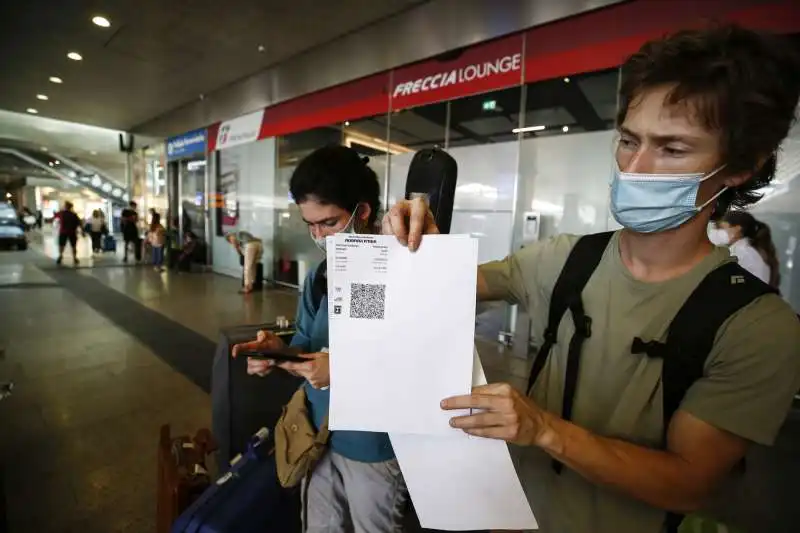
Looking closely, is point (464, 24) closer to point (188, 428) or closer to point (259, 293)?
point (188, 428)

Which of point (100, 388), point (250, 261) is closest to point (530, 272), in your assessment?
point (100, 388)

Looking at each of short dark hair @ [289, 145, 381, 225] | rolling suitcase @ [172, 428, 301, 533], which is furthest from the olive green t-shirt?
rolling suitcase @ [172, 428, 301, 533]

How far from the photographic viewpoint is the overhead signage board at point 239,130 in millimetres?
8336

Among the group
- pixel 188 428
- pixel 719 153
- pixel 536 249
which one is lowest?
pixel 188 428

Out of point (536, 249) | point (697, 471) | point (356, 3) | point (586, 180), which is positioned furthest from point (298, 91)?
point (697, 471)

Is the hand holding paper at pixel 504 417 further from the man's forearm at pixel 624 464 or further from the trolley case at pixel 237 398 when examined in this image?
the trolley case at pixel 237 398

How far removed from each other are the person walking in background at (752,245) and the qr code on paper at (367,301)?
11.6 ft

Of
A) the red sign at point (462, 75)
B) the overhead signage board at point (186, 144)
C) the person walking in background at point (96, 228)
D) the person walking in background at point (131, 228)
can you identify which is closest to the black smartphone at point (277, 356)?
the red sign at point (462, 75)

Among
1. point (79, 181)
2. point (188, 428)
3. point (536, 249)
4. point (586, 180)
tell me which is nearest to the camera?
point (536, 249)

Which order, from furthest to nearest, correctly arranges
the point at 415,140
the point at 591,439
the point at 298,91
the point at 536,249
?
the point at 298,91 < the point at 415,140 < the point at 536,249 < the point at 591,439

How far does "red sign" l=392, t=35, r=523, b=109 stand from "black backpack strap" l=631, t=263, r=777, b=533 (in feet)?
14.7

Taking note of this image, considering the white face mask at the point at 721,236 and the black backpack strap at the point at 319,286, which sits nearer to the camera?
the black backpack strap at the point at 319,286

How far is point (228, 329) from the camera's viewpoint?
1.91m

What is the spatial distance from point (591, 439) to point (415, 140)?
19.2 feet
